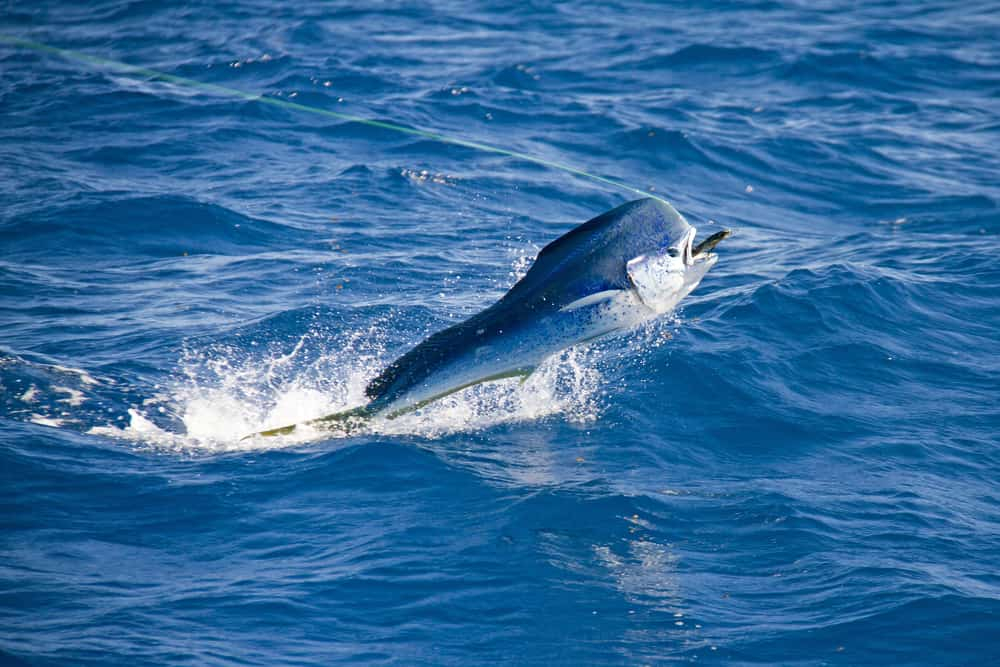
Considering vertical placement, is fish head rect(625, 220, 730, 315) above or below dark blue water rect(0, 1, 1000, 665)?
above

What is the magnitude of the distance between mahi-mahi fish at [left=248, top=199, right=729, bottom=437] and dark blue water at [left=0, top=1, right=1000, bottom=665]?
0.83 m

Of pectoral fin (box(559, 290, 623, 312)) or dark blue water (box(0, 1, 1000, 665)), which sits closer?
dark blue water (box(0, 1, 1000, 665))

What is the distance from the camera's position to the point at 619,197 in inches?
527

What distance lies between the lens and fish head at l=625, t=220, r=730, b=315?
664cm

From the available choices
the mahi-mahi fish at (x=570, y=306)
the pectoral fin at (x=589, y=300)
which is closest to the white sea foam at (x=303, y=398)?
the mahi-mahi fish at (x=570, y=306)

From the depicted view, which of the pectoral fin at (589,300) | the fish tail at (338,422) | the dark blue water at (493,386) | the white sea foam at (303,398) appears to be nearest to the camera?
the dark blue water at (493,386)

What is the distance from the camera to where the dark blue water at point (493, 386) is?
5.81 metres

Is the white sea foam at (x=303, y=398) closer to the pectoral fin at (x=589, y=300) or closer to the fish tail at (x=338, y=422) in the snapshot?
the fish tail at (x=338, y=422)

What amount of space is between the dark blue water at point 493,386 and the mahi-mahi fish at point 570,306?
0.83 meters

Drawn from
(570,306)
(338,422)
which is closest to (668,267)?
(570,306)

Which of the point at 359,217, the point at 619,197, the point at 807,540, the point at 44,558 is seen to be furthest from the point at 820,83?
the point at 44,558

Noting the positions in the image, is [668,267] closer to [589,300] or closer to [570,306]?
[589,300]

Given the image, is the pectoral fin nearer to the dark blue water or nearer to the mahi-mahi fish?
the mahi-mahi fish

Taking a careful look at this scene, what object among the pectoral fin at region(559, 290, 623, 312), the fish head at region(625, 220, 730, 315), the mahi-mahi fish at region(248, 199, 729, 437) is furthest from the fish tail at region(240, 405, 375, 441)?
the fish head at region(625, 220, 730, 315)
